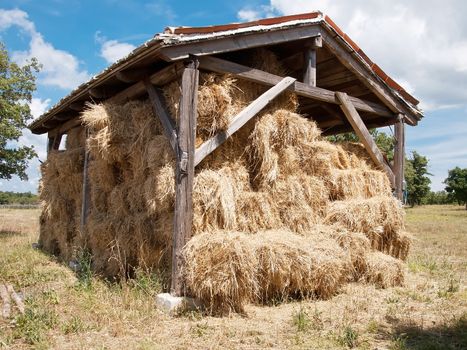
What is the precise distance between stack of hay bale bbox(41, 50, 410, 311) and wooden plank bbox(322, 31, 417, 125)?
1.13 meters

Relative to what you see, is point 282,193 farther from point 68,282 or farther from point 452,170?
point 452,170

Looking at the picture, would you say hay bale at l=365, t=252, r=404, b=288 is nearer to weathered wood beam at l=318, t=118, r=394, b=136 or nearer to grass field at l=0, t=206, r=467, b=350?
grass field at l=0, t=206, r=467, b=350

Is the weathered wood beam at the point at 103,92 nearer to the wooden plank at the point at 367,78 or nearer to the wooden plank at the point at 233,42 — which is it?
the wooden plank at the point at 233,42

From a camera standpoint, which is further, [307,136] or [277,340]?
[307,136]

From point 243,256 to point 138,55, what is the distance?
317cm

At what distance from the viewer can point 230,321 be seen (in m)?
5.35

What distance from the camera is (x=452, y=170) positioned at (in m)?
56.9

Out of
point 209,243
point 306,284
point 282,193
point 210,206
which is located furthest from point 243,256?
point 282,193

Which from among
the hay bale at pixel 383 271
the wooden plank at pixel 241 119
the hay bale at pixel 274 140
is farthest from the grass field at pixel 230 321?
the hay bale at pixel 274 140

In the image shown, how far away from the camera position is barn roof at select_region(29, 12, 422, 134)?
5797 millimetres

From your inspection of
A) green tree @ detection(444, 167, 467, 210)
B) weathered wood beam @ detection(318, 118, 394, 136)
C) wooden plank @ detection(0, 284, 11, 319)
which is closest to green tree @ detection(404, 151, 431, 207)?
green tree @ detection(444, 167, 467, 210)

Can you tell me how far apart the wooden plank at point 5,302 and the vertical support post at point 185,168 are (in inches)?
80.7

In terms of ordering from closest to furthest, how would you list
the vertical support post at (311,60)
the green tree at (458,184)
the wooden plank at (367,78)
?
the vertical support post at (311,60)
the wooden plank at (367,78)
the green tree at (458,184)

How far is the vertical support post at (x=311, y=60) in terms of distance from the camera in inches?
308
